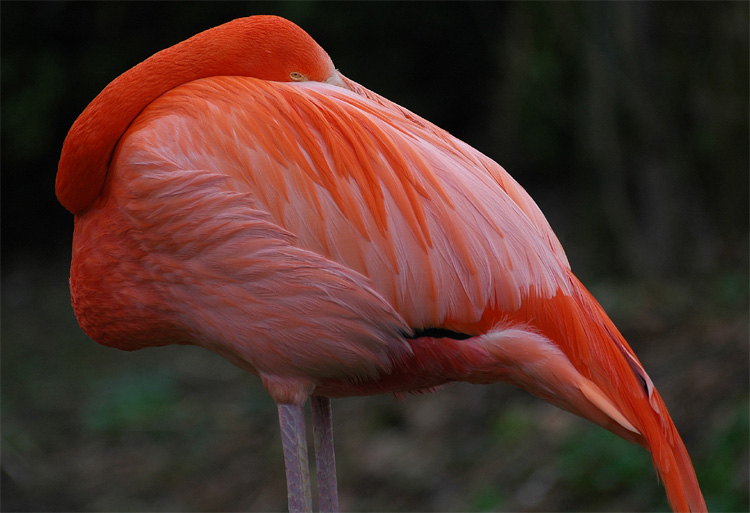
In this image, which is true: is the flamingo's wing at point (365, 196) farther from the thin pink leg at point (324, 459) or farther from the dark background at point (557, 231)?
the dark background at point (557, 231)

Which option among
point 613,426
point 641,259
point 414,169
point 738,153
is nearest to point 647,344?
point 641,259

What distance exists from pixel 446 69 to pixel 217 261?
14.9ft

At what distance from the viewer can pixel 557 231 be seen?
5.11m

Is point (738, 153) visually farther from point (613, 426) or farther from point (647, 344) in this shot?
point (613, 426)

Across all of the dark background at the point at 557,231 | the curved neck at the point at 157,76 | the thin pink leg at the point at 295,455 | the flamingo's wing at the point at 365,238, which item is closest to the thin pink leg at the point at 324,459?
the thin pink leg at the point at 295,455

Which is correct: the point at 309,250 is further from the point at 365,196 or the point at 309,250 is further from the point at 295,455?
the point at 295,455

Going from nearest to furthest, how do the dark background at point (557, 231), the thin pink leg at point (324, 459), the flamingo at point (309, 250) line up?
the flamingo at point (309, 250) < the thin pink leg at point (324, 459) < the dark background at point (557, 231)

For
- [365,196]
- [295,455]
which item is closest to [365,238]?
[365,196]

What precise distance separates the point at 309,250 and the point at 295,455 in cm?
40

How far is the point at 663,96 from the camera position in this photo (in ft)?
13.0

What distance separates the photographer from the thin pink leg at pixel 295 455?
1522 millimetres

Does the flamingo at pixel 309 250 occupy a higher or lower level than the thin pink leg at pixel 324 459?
higher

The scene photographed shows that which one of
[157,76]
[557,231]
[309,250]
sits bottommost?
[557,231]

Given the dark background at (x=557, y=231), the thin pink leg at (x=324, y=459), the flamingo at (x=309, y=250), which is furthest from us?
the dark background at (x=557, y=231)
